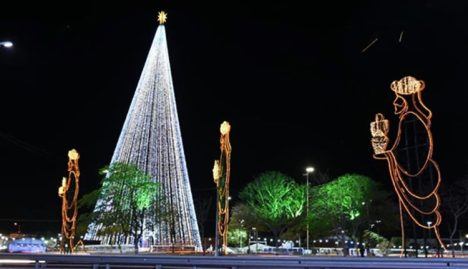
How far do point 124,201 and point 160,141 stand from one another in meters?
12.8

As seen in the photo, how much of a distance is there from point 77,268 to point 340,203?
48.7 m

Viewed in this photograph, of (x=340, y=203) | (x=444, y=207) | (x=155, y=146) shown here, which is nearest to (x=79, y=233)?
(x=155, y=146)

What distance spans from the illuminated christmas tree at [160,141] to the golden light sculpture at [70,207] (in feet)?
13.4

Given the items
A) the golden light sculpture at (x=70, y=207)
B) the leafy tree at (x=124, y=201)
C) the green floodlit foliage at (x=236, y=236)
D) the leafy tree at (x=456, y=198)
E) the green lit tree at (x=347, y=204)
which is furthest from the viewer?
the green floodlit foliage at (x=236, y=236)

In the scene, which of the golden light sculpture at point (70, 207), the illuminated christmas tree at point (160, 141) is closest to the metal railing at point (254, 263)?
the illuminated christmas tree at point (160, 141)

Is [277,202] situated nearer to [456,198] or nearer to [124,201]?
[456,198]

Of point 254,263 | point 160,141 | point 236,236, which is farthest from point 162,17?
point 236,236

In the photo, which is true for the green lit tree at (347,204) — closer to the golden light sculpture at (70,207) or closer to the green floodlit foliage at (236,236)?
the green floodlit foliage at (236,236)

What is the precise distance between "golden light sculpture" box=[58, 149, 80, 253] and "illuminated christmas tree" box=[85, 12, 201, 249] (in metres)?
4.10

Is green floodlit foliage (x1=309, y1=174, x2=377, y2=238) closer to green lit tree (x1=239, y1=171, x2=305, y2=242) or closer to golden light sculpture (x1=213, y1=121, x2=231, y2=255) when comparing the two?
green lit tree (x1=239, y1=171, x2=305, y2=242)

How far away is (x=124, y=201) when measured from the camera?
6238 centimetres

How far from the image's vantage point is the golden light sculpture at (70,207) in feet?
207

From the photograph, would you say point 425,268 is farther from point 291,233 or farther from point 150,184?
point 291,233

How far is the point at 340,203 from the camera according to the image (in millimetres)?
73875
